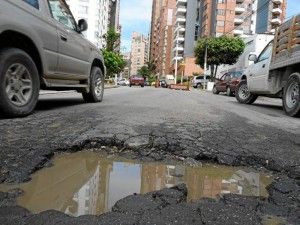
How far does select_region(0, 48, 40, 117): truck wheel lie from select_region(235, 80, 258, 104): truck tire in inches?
304

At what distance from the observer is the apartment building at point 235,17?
70062 millimetres

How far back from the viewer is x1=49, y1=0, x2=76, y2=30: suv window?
568 cm

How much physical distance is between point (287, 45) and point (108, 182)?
6.36 metres

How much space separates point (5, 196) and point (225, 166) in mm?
1874

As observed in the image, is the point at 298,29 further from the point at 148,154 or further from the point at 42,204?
the point at 42,204

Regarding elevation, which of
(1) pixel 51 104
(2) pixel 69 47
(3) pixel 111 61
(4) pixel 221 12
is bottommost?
(1) pixel 51 104

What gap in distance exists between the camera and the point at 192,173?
9.39ft

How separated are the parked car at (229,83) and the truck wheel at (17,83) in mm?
15109

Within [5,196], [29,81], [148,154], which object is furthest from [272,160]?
[29,81]

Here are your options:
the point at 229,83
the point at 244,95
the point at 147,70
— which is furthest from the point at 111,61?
the point at 147,70

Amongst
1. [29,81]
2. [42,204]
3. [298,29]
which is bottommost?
[42,204]

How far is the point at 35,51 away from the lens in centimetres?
490

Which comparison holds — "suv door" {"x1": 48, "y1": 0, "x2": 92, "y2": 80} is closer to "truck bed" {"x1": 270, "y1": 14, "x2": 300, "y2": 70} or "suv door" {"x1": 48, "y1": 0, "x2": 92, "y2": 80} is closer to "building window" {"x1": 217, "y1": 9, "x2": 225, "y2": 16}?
"truck bed" {"x1": 270, "y1": 14, "x2": 300, "y2": 70}

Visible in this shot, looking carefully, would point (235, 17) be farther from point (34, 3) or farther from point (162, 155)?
point (162, 155)
